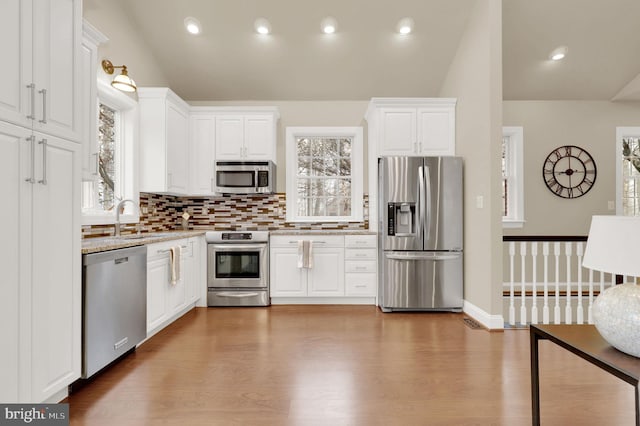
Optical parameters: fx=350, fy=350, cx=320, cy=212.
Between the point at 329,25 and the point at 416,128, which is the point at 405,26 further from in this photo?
the point at 416,128

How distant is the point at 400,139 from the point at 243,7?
90.7 inches

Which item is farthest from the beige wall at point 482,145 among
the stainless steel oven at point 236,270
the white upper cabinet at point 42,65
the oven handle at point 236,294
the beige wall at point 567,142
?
the white upper cabinet at point 42,65

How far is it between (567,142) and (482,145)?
2.58m

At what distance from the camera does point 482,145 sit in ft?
11.4

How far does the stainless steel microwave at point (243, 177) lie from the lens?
4.39 meters

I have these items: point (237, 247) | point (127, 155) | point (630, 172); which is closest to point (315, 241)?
point (237, 247)

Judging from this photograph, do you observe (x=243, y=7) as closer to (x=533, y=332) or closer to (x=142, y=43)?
(x=142, y=43)

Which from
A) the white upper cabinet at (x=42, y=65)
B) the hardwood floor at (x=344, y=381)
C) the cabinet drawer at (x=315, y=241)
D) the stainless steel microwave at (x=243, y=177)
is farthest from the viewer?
the stainless steel microwave at (x=243, y=177)

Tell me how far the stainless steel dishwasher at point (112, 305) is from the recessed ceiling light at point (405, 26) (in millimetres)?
3542

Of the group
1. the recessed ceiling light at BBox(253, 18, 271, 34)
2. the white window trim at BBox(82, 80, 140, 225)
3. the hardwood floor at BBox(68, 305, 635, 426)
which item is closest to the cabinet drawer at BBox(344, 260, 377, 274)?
the hardwood floor at BBox(68, 305, 635, 426)

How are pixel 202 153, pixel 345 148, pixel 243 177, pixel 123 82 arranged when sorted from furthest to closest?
pixel 345 148 < pixel 202 153 < pixel 243 177 < pixel 123 82

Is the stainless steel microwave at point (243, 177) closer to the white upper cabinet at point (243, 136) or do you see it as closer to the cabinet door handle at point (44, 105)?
the white upper cabinet at point (243, 136)

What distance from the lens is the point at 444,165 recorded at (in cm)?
391

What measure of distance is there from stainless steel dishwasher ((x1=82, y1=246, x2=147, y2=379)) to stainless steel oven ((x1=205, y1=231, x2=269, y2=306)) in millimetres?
1359
